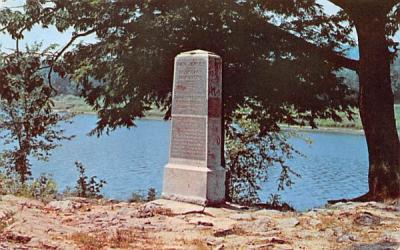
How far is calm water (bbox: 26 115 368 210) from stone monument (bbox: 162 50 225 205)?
20.2ft

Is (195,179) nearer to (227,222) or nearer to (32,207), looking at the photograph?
(227,222)

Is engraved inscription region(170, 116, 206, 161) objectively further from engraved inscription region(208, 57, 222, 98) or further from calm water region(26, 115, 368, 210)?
calm water region(26, 115, 368, 210)

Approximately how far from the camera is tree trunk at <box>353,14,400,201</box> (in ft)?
42.5

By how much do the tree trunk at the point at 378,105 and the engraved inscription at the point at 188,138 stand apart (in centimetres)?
438

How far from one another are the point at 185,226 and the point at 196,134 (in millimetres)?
2233

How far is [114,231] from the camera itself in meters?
8.45

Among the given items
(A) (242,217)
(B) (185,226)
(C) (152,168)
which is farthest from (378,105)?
(C) (152,168)

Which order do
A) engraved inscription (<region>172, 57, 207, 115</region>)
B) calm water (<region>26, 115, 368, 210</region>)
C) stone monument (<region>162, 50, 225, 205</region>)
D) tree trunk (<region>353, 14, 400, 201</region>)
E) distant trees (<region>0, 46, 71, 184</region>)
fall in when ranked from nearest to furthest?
stone monument (<region>162, 50, 225, 205</region>)
engraved inscription (<region>172, 57, 207, 115</region>)
tree trunk (<region>353, 14, 400, 201</region>)
distant trees (<region>0, 46, 71, 184</region>)
calm water (<region>26, 115, 368, 210</region>)

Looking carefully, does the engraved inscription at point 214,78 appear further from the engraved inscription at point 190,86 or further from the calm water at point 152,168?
the calm water at point 152,168

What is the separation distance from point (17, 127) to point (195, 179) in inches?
440

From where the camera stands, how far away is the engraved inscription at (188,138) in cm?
1067

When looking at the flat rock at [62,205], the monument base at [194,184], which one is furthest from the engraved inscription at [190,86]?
the flat rock at [62,205]

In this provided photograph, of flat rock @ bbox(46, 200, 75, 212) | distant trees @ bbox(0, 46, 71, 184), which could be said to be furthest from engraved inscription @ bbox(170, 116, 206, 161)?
distant trees @ bbox(0, 46, 71, 184)

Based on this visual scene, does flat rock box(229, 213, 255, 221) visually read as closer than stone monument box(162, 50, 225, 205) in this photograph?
Yes
